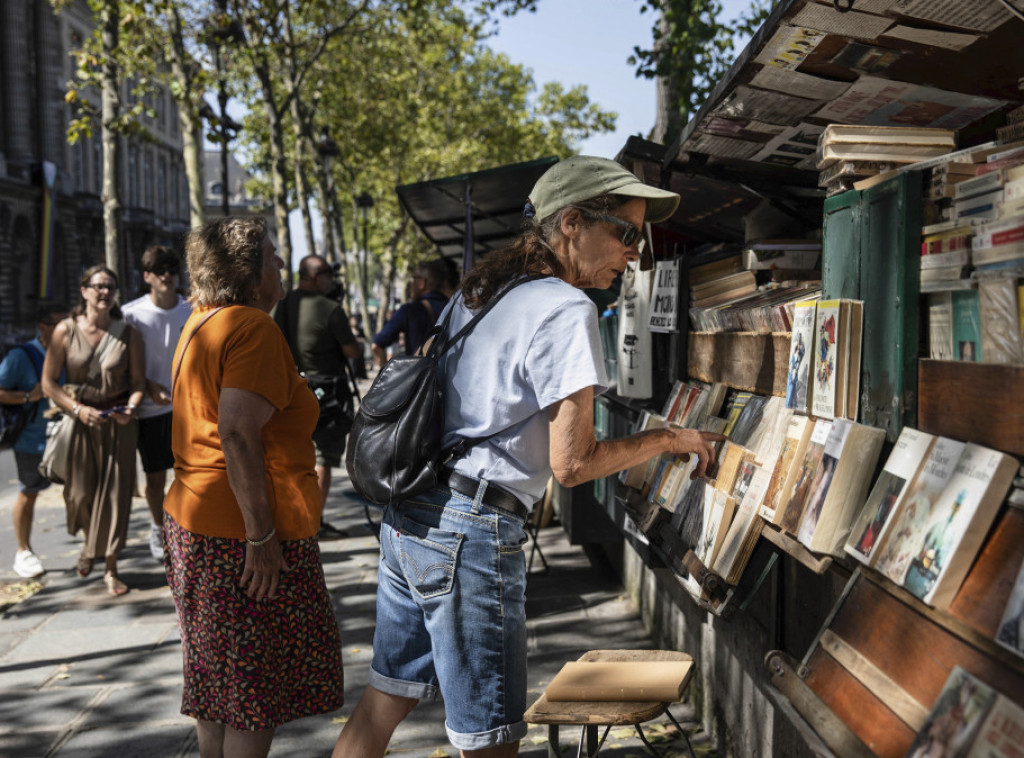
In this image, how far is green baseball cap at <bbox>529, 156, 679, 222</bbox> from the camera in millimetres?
2559

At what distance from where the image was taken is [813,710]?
2.00 metres

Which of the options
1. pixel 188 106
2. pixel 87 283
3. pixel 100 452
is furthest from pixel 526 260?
pixel 188 106

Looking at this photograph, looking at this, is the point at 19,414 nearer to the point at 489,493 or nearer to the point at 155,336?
the point at 155,336

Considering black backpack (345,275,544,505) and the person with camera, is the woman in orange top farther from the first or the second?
the person with camera

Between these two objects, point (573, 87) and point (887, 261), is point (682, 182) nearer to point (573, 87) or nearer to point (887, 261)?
point (887, 261)

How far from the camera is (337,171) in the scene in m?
38.0

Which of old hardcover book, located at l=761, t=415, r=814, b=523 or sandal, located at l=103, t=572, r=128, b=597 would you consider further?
sandal, located at l=103, t=572, r=128, b=597

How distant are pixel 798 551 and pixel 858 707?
54 cm

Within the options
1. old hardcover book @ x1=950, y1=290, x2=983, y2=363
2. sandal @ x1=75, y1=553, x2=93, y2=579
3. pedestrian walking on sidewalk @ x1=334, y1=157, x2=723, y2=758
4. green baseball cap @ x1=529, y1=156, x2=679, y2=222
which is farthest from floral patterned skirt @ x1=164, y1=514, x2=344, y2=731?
sandal @ x1=75, y1=553, x2=93, y2=579

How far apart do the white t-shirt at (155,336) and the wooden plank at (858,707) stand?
18.5 ft

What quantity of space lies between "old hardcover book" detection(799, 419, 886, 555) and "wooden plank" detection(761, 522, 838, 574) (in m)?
0.02

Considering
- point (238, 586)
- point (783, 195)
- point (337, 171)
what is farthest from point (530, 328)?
point (337, 171)

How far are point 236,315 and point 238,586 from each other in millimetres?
809

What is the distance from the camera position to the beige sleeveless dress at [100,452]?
260 inches
